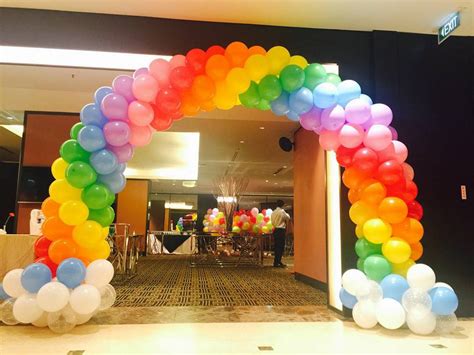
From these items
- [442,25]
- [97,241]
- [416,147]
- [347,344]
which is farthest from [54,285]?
[442,25]

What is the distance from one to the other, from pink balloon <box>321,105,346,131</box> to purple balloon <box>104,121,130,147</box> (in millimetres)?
1775

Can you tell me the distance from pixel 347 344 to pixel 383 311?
1.42 ft

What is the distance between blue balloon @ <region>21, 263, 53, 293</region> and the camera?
2.91 metres

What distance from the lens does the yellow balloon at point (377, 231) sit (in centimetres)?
312

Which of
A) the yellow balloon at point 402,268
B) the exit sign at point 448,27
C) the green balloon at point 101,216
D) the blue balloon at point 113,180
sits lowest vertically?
the yellow balloon at point 402,268

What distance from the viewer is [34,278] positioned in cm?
291

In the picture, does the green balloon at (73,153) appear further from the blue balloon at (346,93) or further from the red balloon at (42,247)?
the blue balloon at (346,93)

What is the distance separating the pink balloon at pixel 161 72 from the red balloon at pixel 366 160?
5.96 feet

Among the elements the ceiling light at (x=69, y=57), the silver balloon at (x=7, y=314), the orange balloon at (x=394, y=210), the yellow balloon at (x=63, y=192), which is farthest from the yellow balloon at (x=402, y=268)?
the silver balloon at (x=7, y=314)

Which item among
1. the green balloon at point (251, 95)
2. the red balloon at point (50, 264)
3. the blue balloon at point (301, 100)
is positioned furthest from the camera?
the green balloon at point (251, 95)

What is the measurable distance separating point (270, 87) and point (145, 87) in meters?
1.09

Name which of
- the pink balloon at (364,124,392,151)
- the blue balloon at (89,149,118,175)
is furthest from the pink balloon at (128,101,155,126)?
the pink balloon at (364,124,392,151)

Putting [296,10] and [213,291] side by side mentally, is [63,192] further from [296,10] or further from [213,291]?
[296,10]

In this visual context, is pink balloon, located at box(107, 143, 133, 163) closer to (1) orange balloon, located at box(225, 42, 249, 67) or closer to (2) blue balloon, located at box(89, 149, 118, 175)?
(2) blue balloon, located at box(89, 149, 118, 175)
